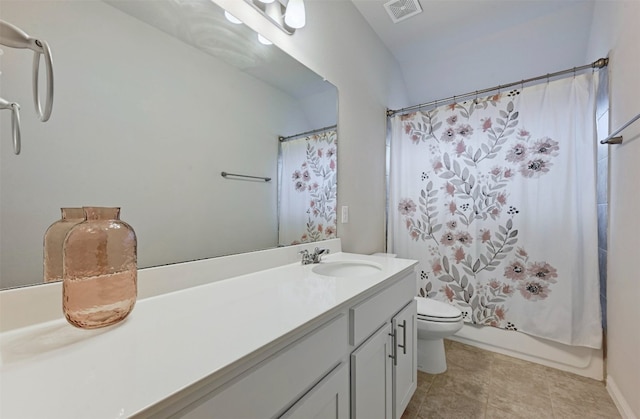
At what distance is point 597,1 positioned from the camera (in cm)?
176

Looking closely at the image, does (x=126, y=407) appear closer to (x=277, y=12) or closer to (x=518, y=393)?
(x=277, y=12)

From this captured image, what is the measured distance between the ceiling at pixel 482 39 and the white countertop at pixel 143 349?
217 centimetres

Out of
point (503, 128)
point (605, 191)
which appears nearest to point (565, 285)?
point (605, 191)

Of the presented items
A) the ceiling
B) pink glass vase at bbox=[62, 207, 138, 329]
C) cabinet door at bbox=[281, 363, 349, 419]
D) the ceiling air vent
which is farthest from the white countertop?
the ceiling

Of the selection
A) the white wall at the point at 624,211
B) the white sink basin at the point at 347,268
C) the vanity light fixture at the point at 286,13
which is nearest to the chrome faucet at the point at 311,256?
the white sink basin at the point at 347,268

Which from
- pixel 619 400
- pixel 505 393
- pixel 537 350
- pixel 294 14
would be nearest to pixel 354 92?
pixel 294 14

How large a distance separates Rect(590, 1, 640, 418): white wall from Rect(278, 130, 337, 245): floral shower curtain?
1.50 metres

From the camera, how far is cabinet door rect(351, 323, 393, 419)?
882 millimetres

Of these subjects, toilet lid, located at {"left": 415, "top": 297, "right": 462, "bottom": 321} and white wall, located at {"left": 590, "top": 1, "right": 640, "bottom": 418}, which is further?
toilet lid, located at {"left": 415, "top": 297, "right": 462, "bottom": 321}

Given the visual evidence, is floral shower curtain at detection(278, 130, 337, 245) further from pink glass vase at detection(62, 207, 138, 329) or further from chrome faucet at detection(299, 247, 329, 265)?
pink glass vase at detection(62, 207, 138, 329)

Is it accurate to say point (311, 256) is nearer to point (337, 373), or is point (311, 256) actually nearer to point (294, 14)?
point (337, 373)

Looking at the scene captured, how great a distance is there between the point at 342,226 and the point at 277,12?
125cm

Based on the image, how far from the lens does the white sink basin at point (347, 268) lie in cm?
135

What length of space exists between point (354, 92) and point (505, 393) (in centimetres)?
218
